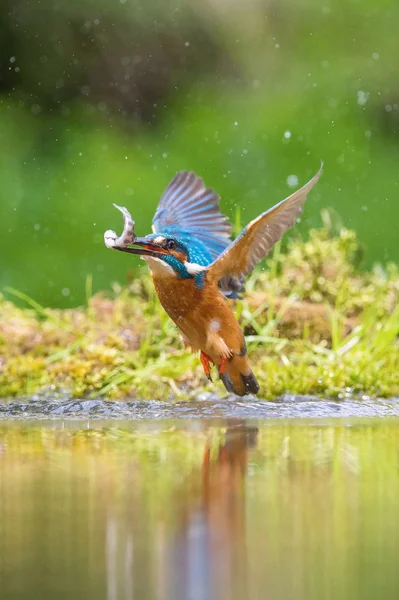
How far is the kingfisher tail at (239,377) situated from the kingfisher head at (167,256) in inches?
21.4

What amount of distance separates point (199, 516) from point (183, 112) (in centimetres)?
846

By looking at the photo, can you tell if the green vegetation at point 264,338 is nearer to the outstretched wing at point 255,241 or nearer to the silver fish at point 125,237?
the outstretched wing at point 255,241

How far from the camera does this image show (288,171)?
9.86 metres

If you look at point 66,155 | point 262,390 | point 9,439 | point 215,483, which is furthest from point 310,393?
point 66,155

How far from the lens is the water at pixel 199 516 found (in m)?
2.13

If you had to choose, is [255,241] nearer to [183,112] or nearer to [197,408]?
[197,408]

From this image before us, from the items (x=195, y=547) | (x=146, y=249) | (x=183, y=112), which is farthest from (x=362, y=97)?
(x=195, y=547)

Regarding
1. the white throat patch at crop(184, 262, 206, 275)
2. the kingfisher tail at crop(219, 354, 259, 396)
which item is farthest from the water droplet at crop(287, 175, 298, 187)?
the white throat patch at crop(184, 262, 206, 275)

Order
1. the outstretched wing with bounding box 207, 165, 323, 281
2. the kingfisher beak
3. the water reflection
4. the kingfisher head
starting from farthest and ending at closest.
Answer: the outstretched wing with bounding box 207, 165, 323, 281 → the kingfisher head → the kingfisher beak → the water reflection

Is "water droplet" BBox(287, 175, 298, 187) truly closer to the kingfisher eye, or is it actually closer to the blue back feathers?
the blue back feathers

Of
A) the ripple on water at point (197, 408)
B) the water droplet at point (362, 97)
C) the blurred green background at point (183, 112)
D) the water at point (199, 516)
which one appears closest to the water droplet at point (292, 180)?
the blurred green background at point (183, 112)

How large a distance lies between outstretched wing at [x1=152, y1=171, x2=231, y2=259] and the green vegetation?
2.57 feet

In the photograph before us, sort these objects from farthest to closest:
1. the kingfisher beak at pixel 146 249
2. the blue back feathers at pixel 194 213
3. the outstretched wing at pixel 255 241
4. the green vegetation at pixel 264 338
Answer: the green vegetation at pixel 264 338 < the blue back feathers at pixel 194 213 < the outstretched wing at pixel 255 241 < the kingfisher beak at pixel 146 249

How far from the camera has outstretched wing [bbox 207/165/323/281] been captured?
14.5 ft
